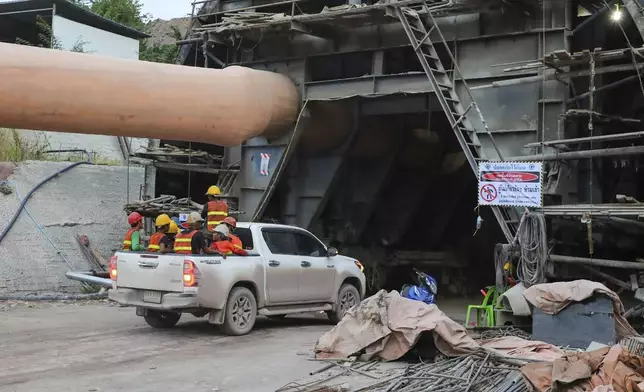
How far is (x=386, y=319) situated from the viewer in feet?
29.7

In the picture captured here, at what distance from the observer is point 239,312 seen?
1117 centimetres

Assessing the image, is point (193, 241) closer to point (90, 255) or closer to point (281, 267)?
point (281, 267)

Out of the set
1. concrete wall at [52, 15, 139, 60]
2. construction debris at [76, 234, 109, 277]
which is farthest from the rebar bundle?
concrete wall at [52, 15, 139, 60]

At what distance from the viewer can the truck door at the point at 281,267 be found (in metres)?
11.7

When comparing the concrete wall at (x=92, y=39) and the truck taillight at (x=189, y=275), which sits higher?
the concrete wall at (x=92, y=39)

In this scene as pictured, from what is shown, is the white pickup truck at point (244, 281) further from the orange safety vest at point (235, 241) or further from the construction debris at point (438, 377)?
the construction debris at point (438, 377)

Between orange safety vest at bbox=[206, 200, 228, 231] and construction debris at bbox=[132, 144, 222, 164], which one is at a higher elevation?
construction debris at bbox=[132, 144, 222, 164]

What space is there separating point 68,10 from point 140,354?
16.0m

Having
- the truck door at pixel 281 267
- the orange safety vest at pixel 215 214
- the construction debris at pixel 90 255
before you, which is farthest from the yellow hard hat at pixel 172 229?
the construction debris at pixel 90 255

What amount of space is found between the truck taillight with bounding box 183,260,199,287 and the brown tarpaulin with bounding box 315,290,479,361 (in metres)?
2.20

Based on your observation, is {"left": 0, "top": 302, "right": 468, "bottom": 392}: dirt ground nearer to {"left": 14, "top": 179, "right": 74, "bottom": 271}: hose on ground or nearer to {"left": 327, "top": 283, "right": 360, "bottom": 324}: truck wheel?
{"left": 327, "top": 283, "right": 360, "bottom": 324}: truck wheel

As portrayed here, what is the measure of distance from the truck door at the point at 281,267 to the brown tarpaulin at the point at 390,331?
95.8 inches

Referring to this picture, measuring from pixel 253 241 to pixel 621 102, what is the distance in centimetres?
770

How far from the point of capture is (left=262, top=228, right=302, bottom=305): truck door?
1168 centimetres
